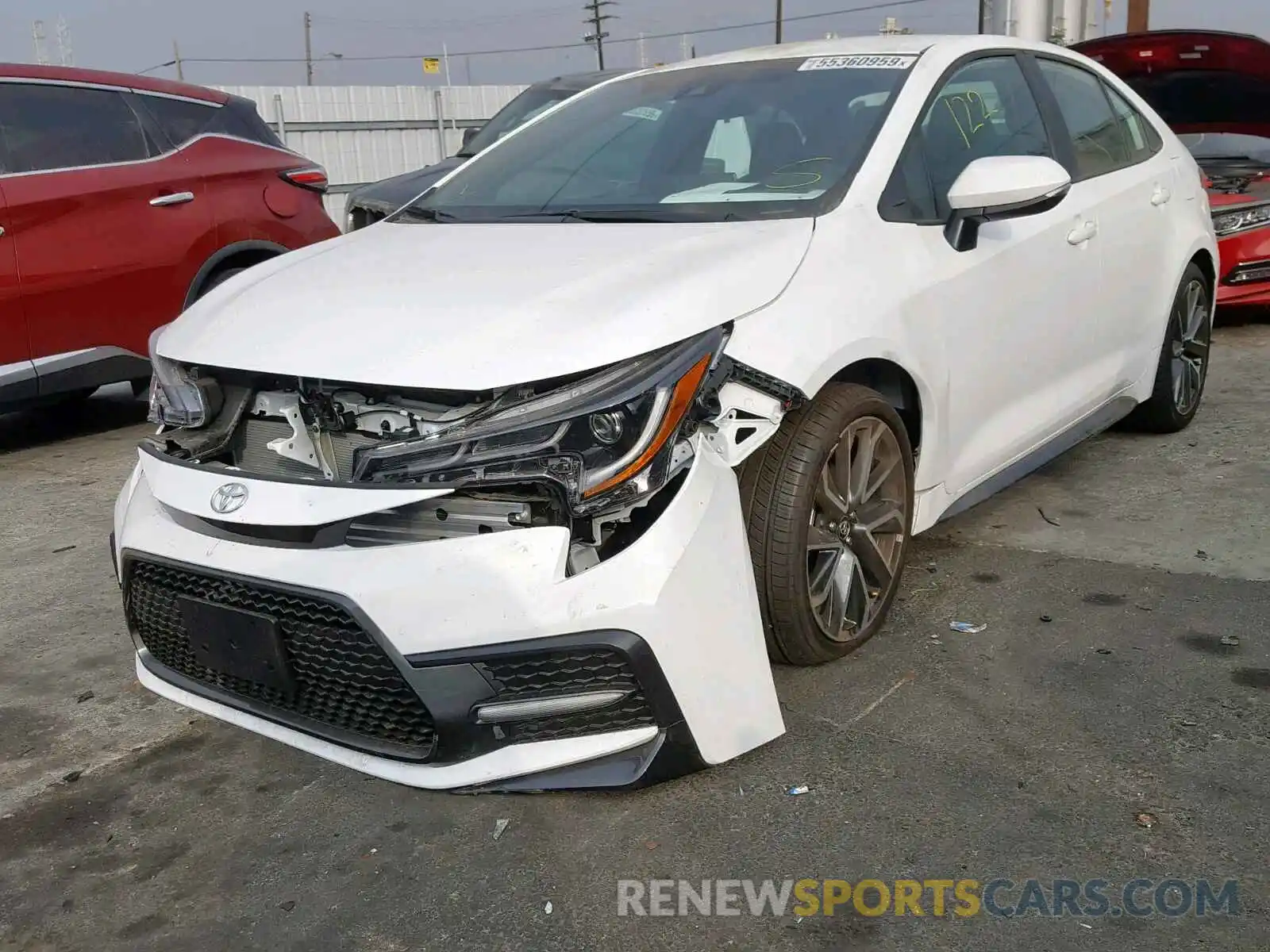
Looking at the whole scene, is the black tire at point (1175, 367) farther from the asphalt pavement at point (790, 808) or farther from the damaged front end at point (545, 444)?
the damaged front end at point (545, 444)

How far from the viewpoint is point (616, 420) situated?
2.38 m

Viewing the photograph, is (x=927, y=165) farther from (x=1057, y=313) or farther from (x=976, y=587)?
A: (x=976, y=587)

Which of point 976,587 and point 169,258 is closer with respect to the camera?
point 976,587

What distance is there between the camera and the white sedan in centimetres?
234

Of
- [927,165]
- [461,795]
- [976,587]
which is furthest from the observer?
[976,587]

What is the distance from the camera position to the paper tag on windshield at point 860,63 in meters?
Answer: 3.57

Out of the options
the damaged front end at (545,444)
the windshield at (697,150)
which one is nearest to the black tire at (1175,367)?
the windshield at (697,150)

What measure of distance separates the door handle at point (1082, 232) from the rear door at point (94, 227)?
4.34 metres

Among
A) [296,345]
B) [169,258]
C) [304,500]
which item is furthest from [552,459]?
[169,258]

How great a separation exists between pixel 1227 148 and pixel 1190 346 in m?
3.98

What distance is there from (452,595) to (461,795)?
2.02 feet

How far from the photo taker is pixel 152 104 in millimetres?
6367

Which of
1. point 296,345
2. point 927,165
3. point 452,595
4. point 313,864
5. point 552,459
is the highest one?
point 927,165

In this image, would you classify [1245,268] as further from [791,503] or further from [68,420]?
[68,420]
